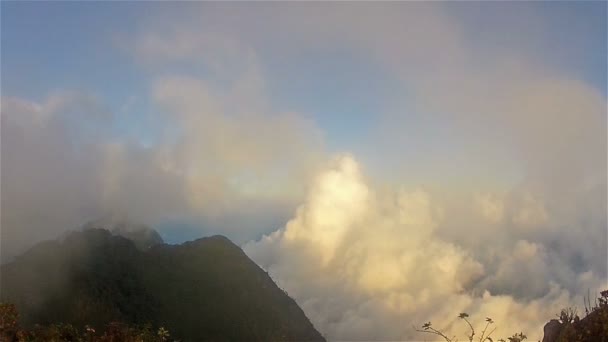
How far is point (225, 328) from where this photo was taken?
653 ft

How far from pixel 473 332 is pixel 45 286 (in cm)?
18611

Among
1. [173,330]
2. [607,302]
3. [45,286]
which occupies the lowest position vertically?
[607,302]

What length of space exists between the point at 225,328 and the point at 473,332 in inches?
7499

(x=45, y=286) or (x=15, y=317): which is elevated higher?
(x=45, y=286)

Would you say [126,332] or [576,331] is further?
[126,332]

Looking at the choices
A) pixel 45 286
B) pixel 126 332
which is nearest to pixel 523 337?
pixel 126 332

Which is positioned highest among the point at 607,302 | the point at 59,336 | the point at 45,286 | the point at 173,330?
the point at 45,286

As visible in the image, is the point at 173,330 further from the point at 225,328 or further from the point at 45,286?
the point at 45,286

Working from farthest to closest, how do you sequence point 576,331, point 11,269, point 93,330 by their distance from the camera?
point 11,269, point 93,330, point 576,331

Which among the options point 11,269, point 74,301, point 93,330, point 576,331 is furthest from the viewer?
point 11,269

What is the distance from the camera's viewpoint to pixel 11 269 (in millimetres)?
189625

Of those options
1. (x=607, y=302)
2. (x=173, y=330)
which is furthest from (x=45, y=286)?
(x=607, y=302)

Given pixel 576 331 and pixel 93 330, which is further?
pixel 93 330

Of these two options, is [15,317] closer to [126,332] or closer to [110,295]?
[126,332]
